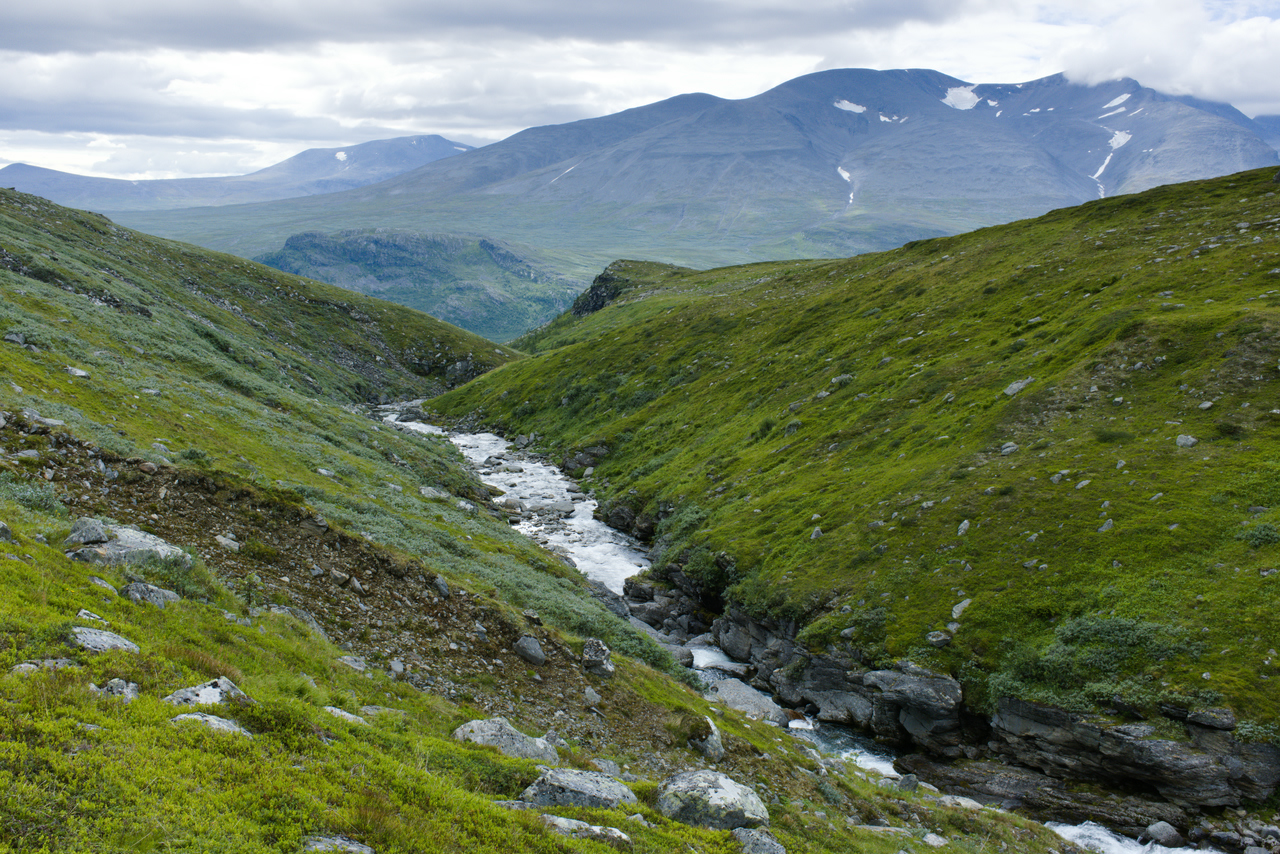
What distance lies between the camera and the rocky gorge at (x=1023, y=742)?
1986 cm

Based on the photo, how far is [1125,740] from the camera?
70.5ft

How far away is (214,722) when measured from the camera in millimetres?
9523

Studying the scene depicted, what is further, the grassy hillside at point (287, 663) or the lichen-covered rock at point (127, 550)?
the lichen-covered rock at point (127, 550)

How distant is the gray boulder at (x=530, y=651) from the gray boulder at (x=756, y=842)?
27.1 feet

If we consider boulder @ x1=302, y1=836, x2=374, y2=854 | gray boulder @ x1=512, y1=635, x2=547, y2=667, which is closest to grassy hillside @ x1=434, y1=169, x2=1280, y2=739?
gray boulder @ x1=512, y1=635, x2=547, y2=667

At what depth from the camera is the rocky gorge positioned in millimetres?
19859

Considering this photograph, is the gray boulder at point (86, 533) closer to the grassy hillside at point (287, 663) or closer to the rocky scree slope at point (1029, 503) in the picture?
the grassy hillside at point (287, 663)

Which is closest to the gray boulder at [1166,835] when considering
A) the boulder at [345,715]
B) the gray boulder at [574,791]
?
the gray boulder at [574,791]

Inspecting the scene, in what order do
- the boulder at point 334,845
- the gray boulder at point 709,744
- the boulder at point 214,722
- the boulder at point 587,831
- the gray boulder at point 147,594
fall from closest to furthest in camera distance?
the boulder at point 334,845, the boulder at point 214,722, the boulder at point 587,831, the gray boulder at point 147,594, the gray boulder at point 709,744

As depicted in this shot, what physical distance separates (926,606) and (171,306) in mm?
89105

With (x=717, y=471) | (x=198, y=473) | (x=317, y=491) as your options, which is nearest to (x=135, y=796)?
(x=198, y=473)

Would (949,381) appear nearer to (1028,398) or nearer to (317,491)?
(1028,398)

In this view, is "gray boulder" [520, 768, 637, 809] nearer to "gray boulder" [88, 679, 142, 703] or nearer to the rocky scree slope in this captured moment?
"gray boulder" [88, 679, 142, 703]

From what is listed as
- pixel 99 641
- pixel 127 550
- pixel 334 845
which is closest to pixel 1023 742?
pixel 334 845
